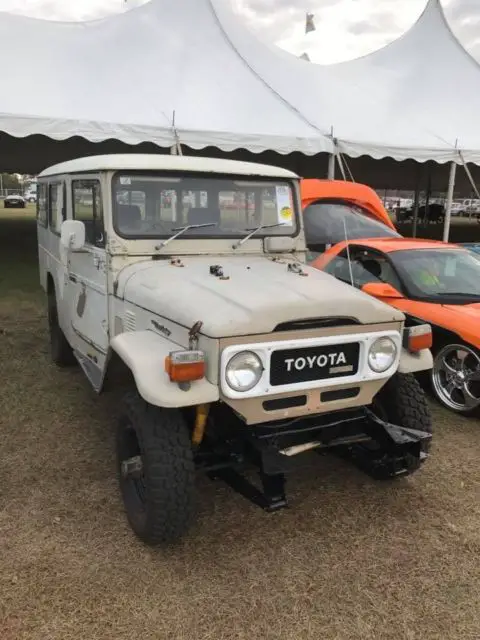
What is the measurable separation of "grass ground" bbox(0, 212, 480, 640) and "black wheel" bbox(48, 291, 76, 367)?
55.0 inches

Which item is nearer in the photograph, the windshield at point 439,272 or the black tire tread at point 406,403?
the black tire tread at point 406,403

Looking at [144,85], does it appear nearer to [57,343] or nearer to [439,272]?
[57,343]

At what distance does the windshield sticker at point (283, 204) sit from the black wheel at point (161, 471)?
1.79m

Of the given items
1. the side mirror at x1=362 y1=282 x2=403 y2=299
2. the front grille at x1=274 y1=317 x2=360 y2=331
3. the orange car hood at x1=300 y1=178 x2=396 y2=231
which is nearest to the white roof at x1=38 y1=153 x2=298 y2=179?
the side mirror at x1=362 y1=282 x2=403 y2=299

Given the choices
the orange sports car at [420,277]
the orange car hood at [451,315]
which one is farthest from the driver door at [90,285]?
the orange car hood at [451,315]

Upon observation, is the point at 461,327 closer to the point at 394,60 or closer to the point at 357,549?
the point at 357,549

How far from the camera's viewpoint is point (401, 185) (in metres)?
22.9

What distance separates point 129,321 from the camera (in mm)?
3350

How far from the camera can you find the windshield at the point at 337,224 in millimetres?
6691

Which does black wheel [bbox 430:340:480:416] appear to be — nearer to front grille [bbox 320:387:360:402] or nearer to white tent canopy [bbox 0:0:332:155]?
front grille [bbox 320:387:360:402]

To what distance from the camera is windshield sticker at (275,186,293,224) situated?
400 centimetres

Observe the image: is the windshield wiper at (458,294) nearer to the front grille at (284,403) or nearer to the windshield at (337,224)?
the windshield at (337,224)

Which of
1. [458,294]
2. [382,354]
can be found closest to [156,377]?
[382,354]

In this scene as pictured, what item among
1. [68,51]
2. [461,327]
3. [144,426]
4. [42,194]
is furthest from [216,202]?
[68,51]
